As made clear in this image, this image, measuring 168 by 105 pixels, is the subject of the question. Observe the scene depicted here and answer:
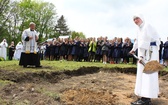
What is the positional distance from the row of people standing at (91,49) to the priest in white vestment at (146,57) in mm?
12432

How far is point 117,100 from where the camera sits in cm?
767

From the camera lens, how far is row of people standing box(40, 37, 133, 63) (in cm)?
2058

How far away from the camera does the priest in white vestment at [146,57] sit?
7293 mm

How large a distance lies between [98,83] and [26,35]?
530 cm

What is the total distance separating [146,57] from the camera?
7574mm

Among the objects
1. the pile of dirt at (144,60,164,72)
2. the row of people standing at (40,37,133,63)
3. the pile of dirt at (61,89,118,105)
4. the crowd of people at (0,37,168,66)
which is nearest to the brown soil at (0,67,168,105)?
the pile of dirt at (61,89,118,105)

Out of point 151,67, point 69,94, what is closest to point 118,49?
point 69,94

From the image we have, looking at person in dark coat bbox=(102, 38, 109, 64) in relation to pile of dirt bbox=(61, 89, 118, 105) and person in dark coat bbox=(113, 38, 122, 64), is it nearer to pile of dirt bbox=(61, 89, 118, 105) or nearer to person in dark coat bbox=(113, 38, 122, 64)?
person in dark coat bbox=(113, 38, 122, 64)

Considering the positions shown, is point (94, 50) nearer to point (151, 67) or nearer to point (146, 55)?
point (146, 55)

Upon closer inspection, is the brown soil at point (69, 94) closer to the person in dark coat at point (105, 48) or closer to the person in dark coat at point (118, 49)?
the person in dark coat at point (105, 48)

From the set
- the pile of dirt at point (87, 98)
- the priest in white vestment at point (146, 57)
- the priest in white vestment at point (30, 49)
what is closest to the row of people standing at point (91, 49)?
the priest in white vestment at point (30, 49)

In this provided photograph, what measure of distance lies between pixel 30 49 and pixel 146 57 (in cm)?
776

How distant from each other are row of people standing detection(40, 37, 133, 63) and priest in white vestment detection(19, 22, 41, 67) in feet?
22.9

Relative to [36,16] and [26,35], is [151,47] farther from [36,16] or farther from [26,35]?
[36,16]
